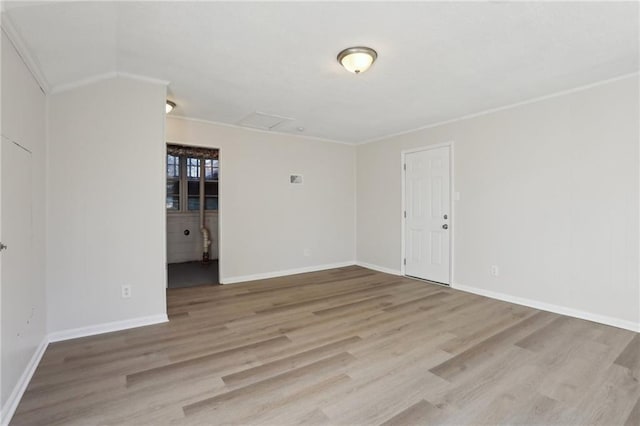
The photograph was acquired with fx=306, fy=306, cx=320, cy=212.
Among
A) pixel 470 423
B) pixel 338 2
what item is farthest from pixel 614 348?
pixel 338 2

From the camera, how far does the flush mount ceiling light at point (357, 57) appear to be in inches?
94.0

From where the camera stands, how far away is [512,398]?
189 cm

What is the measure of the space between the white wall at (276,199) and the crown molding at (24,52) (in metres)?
1.81

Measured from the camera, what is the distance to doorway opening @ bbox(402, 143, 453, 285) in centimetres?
446

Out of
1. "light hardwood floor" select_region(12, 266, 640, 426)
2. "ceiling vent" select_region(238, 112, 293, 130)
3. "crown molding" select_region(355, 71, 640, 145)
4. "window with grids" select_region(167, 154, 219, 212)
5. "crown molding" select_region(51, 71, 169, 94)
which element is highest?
"ceiling vent" select_region(238, 112, 293, 130)

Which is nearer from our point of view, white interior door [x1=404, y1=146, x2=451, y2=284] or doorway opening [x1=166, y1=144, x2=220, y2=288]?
white interior door [x1=404, y1=146, x2=451, y2=284]

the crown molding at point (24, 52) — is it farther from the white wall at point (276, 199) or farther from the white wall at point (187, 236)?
the white wall at point (187, 236)

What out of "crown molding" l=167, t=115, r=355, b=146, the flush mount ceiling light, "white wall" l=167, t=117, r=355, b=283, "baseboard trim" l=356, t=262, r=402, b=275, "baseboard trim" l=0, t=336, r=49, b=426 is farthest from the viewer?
"baseboard trim" l=356, t=262, r=402, b=275

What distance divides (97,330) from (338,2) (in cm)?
332

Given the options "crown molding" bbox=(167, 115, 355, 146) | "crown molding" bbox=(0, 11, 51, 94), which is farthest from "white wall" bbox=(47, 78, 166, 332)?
"crown molding" bbox=(167, 115, 355, 146)

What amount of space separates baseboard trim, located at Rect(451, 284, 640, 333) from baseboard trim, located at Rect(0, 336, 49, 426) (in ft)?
14.7

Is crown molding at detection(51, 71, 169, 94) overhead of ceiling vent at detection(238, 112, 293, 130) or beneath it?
beneath

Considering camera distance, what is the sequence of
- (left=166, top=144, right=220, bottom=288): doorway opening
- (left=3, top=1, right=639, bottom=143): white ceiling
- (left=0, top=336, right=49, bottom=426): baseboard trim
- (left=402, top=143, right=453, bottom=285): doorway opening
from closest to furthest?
(left=0, top=336, right=49, bottom=426): baseboard trim < (left=3, top=1, right=639, bottom=143): white ceiling < (left=402, top=143, right=453, bottom=285): doorway opening < (left=166, top=144, right=220, bottom=288): doorway opening

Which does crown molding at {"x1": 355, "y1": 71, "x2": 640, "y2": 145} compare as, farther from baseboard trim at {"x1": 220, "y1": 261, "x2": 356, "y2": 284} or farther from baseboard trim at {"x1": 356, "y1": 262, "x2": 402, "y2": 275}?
baseboard trim at {"x1": 220, "y1": 261, "x2": 356, "y2": 284}
